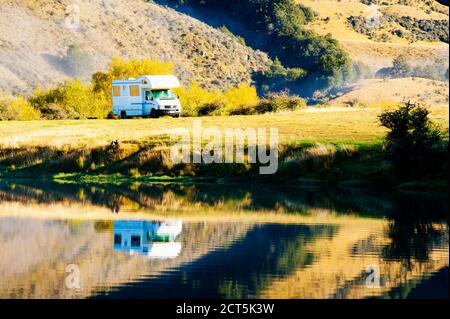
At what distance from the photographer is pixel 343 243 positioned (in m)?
24.2

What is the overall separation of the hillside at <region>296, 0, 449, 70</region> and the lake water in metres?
97.9

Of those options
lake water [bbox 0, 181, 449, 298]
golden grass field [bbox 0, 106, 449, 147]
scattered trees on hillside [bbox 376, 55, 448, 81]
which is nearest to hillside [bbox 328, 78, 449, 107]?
scattered trees on hillside [bbox 376, 55, 448, 81]

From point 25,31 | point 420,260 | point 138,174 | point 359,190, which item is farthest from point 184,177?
point 25,31

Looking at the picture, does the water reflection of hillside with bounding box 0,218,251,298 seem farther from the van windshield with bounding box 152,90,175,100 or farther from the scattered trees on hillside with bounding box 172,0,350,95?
the scattered trees on hillside with bounding box 172,0,350,95

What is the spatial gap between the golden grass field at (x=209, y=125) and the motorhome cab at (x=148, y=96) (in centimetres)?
221

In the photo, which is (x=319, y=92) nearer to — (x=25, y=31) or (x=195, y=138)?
(x=25, y=31)

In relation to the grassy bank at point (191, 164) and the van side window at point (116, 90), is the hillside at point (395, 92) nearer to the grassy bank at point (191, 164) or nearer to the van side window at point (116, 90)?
the van side window at point (116, 90)

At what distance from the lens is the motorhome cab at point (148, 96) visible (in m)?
59.2

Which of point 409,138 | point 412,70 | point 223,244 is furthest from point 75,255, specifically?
point 412,70

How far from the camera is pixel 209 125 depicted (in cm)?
5231

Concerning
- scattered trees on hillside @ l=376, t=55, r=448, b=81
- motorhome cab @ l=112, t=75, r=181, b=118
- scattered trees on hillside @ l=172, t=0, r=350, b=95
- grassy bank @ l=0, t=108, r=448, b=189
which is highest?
scattered trees on hillside @ l=172, t=0, r=350, b=95

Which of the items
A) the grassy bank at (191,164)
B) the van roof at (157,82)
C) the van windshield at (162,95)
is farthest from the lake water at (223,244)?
the van windshield at (162,95)

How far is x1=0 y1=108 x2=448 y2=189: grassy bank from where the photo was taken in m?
39.1
